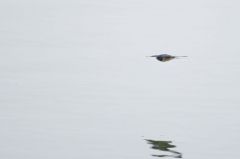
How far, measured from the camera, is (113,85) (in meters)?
30.3

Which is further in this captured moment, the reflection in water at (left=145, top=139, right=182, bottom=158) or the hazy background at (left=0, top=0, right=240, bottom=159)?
the hazy background at (left=0, top=0, right=240, bottom=159)

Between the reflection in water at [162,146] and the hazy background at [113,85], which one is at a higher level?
the hazy background at [113,85]

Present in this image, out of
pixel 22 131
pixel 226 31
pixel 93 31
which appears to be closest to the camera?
pixel 22 131

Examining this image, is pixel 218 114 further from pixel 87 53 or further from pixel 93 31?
pixel 93 31

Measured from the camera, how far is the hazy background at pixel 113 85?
950 inches

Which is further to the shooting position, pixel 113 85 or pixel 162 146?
pixel 113 85

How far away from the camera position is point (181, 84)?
3148cm

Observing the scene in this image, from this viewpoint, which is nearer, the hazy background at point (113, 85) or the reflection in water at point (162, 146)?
the reflection in water at point (162, 146)

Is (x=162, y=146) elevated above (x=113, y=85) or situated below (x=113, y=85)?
below

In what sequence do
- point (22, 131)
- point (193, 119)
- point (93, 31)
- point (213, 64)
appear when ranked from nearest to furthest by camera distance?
point (22, 131) < point (193, 119) < point (213, 64) < point (93, 31)

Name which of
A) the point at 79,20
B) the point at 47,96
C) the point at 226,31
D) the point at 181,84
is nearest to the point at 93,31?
the point at 79,20

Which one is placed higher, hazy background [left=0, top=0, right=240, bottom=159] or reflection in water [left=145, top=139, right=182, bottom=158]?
hazy background [left=0, top=0, right=240, bottom=159]

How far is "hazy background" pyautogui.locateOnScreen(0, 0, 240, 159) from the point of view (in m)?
24.1

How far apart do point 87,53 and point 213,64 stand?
4.66 metres
